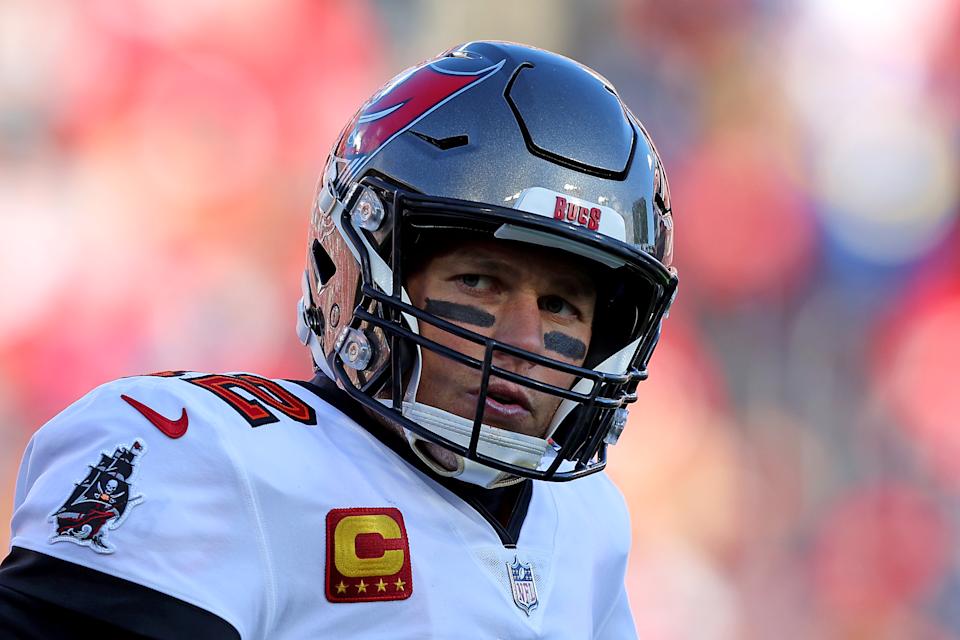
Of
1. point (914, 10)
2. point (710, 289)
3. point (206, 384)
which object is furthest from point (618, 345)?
point (914, 10)

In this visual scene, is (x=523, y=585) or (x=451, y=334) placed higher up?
(x=451, y=334)

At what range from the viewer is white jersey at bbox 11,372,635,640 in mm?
1011

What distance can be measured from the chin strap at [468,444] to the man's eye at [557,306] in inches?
6.5

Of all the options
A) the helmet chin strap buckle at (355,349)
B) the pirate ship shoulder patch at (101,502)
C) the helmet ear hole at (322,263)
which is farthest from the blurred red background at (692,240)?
the pirate ship shoulder patch at (101,502)

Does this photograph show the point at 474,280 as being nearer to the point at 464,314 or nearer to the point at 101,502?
the point at 464,314

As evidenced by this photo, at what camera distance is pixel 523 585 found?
125 centimetres

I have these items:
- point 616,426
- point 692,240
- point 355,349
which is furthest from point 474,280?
point 692,240

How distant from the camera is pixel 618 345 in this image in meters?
1.42

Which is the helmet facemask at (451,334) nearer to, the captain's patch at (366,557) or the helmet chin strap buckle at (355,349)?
the helmet chin strap buckle at (355,349)

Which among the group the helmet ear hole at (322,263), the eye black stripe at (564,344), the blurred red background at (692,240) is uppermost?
the helmet ear hole at (322,263)

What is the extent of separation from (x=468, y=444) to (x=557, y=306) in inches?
8.7

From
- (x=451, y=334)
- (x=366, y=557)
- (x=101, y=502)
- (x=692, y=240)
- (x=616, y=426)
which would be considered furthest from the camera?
(x=692, y=240)

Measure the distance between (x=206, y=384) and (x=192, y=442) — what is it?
120 millimetres

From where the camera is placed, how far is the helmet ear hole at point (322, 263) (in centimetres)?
138
